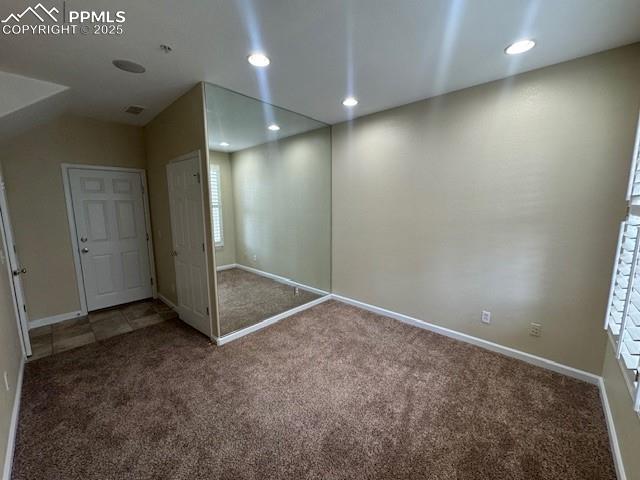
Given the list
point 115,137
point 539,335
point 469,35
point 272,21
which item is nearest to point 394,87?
point 469,35

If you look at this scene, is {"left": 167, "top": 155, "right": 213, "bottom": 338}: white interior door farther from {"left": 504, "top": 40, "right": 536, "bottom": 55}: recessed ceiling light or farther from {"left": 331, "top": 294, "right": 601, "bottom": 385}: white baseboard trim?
{"left": 504, "top": 40, "right": 536, "bottom": 55}: recessed ceiling light

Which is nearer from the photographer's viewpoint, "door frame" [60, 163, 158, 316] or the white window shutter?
the white window shutter

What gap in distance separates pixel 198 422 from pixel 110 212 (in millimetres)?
3403

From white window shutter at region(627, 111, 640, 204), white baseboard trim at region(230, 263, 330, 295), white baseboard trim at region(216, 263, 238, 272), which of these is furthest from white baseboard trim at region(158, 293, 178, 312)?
white window shutter at region(627, 111, 640, 204)

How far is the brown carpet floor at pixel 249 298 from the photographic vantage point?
10.7ft

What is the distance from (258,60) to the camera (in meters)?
2.16

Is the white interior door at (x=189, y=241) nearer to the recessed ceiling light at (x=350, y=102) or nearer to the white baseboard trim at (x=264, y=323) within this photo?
the white baseboard trim at (x=264, y=323)

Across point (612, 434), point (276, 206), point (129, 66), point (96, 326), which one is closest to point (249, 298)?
point (276, 206)

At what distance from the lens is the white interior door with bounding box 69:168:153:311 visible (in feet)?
12.0

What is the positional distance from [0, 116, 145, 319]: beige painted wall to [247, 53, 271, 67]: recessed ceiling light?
289 cm

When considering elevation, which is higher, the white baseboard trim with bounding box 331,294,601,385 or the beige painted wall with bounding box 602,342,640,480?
the beige painted wall with bounding box 602,342,640,480

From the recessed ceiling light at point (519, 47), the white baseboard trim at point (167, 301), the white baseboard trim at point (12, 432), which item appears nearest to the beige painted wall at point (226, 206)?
the white baseboard trim at point (167, 301)

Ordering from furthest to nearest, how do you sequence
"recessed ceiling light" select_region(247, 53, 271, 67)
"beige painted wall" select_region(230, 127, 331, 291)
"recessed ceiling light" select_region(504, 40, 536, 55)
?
"beige painted wall" select_region(230, 127, 331, 291) < "recessed ceiling light" select_region(247, 53, 271, 67) < "recessed ceiling light" select_region(504, 40, 536, 55)

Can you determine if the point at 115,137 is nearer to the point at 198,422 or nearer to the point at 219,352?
the point at 219,352
